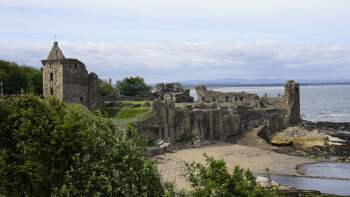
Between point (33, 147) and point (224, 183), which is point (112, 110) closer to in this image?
point (33, 147)

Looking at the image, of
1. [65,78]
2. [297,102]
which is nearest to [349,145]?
[297,102]

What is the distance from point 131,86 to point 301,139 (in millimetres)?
32664

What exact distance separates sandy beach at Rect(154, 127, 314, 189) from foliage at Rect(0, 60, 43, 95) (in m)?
24.1

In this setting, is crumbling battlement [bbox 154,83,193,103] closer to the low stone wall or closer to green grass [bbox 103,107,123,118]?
the low stone wall

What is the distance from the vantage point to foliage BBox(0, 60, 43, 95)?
49.5 meters

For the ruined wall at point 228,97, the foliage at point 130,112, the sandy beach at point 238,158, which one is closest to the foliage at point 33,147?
the sandy beach at point 238,158

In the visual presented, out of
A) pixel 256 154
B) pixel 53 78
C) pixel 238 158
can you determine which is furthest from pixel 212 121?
pixel 53 78

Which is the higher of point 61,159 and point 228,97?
point 228,97

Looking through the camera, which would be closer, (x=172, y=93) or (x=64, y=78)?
(x=64, y=78)

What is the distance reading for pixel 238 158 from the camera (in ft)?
112

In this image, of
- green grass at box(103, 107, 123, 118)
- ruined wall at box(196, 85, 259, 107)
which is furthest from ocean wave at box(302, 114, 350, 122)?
green grass at box(103, 107, 123, 118)

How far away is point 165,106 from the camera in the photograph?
35.4m

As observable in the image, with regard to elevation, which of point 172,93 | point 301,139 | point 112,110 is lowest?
point 301,139

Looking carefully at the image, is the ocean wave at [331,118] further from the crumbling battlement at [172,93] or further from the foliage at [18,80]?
the foliage at [18,80]
